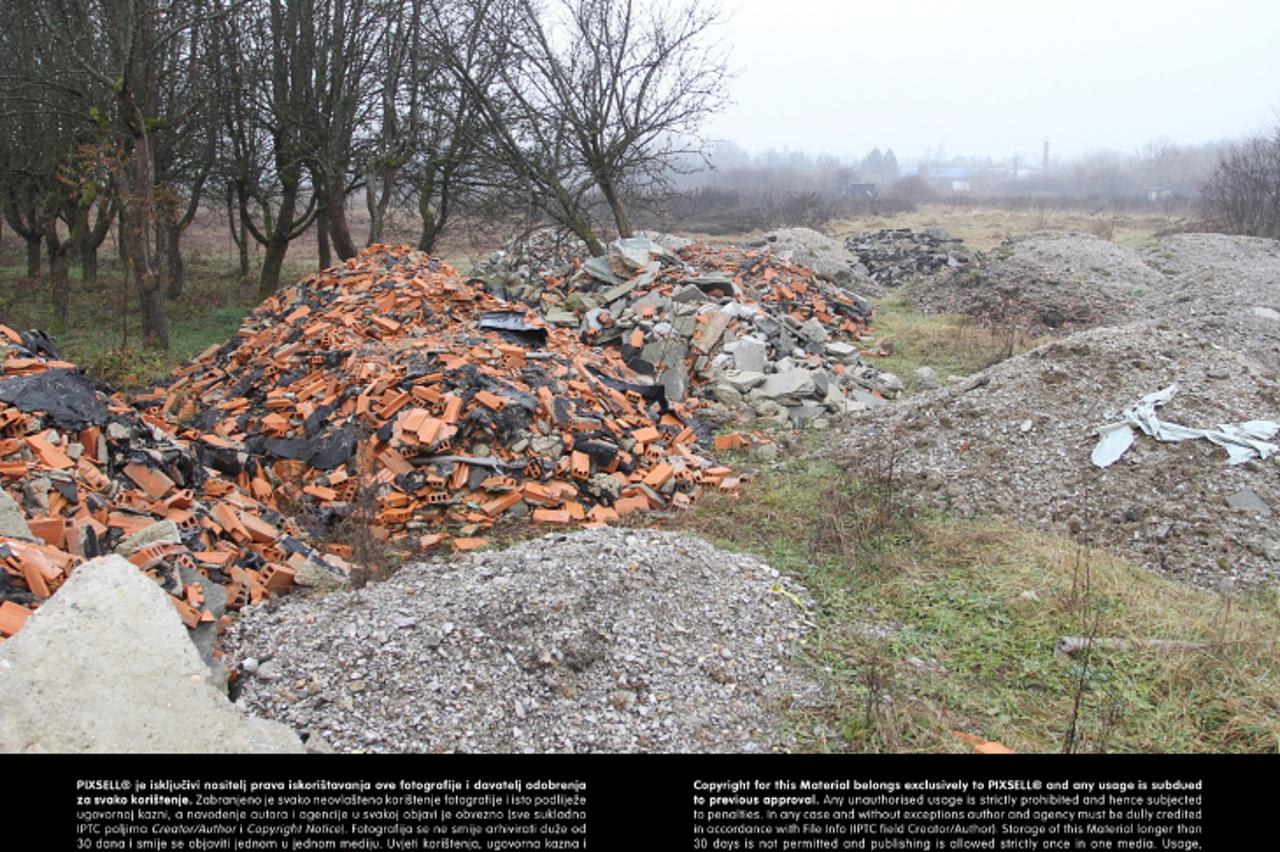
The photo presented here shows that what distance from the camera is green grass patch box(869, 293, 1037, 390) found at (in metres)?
10.8

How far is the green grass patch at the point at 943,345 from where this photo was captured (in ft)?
35.4

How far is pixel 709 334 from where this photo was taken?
10.0 metres

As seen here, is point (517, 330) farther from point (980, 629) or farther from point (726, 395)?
point (980, 629)

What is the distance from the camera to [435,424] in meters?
6.20

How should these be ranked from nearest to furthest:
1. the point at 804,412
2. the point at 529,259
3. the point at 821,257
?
the point at 804,412 → the point at 821,257 → the point at 529,259

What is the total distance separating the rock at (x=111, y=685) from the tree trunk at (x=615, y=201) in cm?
1217

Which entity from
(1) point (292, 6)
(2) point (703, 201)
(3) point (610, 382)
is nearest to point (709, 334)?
(3) point (610, 382)

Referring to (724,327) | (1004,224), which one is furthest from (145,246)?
(1004,224)

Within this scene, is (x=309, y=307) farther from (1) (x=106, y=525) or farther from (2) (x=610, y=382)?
(1) (x=106, y=525)

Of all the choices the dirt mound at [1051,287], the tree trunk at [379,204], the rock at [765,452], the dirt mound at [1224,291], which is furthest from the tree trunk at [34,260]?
the dirt mound at [1224,291]

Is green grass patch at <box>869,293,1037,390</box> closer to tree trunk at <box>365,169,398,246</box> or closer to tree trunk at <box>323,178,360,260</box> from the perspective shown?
tree trunk at <box>365,169,398,246</box>

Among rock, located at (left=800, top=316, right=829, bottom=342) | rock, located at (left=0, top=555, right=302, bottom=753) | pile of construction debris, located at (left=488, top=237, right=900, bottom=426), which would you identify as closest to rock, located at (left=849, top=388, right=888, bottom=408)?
pile of construction debris, located at (left=488, top=237, right=900, bottom=426)

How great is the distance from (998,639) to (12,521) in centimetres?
484

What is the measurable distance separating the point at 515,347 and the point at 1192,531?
5434mm
